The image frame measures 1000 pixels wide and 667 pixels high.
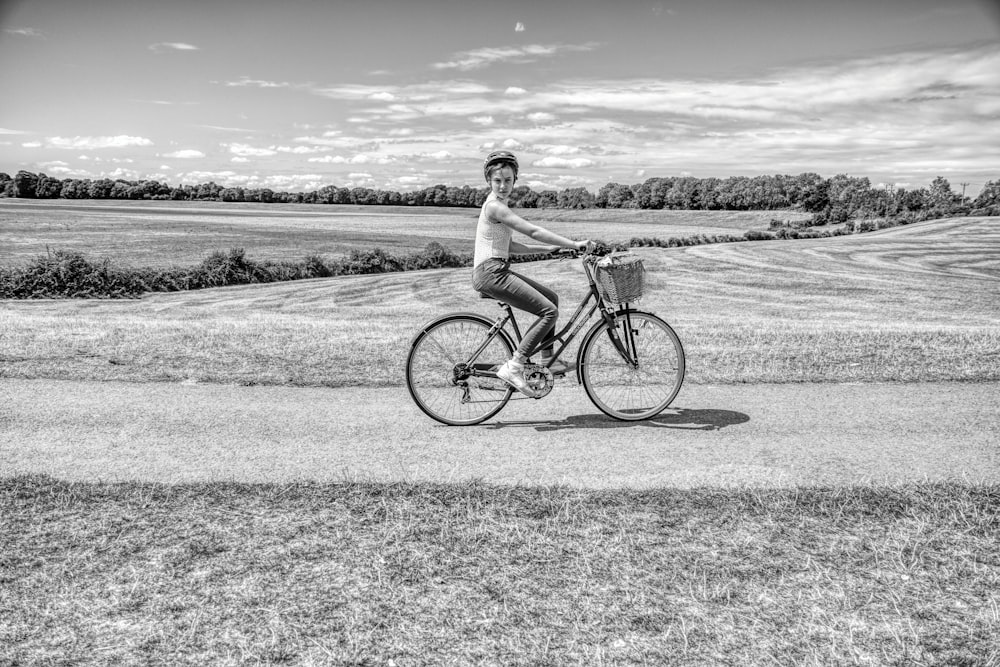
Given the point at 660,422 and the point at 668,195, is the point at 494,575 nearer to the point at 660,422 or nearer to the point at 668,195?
the point at 660,422

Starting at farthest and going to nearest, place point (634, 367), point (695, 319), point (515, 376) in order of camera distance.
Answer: point (695, 319) → point (634, 367) → point (515, 376)

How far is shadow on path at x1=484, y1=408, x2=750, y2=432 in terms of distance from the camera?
6.20m

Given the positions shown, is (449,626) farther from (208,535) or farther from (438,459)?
(438,459)

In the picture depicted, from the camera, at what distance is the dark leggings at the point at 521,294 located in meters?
6.09

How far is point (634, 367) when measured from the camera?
6516 millimetres

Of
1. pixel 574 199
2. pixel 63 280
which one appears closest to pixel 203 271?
pixel 63 280

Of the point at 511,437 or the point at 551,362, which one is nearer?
the point at 511,437

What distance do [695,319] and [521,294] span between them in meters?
14.1

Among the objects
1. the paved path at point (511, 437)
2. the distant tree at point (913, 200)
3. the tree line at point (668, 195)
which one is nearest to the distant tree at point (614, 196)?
the tree line at point (668, 195)

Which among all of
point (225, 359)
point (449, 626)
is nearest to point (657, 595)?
point (449, 626)

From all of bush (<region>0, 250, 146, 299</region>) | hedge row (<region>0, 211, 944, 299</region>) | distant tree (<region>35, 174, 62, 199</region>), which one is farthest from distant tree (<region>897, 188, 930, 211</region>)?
distant tree (<region>35, 174, 62, 199</region>)

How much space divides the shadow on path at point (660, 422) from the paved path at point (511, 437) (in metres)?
0.02

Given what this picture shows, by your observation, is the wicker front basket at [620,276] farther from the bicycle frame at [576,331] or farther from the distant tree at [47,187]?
the distant tree at [47,187]

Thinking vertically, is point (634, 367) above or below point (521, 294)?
below
